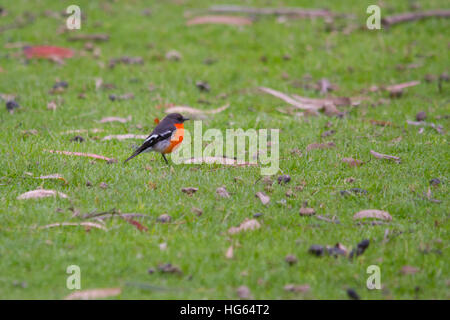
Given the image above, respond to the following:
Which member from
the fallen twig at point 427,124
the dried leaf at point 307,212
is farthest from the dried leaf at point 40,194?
the fallen twig at point 427,124

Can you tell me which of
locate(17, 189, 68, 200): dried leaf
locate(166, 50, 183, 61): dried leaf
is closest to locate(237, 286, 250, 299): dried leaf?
locate(17, 189, 68, 200): dried leaf

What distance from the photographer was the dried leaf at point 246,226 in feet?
20.1

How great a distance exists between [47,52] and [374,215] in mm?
9802

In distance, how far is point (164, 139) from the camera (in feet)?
27.0

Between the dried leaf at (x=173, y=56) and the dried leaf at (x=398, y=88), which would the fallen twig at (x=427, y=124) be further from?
the dried leaf at (x=173, y=56)

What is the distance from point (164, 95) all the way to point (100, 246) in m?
6.10

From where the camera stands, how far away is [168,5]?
54.2 ft

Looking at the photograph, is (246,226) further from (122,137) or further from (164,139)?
(122,137)

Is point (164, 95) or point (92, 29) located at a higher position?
point (92, 29)

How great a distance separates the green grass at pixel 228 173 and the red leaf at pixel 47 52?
0.37m

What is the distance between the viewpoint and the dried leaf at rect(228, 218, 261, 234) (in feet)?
20.1
